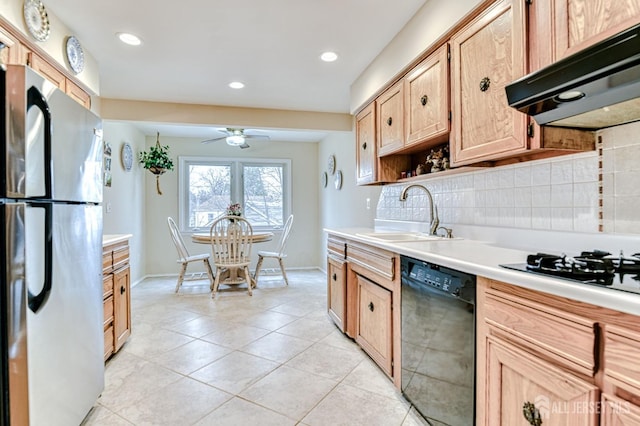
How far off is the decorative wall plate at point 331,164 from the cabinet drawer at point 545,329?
4.30 m

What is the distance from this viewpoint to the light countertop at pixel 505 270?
2.58ft

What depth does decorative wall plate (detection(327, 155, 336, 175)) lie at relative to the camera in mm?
5355

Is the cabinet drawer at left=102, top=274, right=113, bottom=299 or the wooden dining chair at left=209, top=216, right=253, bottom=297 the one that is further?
the wooden dining chair at left=209, top=216, right=253, bottom=297

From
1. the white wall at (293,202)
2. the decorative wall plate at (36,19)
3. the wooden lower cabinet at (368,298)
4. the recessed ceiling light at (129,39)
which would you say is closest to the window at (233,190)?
the white wall at (293,202)

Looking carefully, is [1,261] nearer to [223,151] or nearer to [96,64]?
[96,64]

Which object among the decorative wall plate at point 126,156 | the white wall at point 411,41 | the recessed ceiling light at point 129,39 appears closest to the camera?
the white wall at point 411,41

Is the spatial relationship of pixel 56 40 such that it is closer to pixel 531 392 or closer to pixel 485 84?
pixel 485 84

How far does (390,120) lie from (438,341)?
174 centimetres

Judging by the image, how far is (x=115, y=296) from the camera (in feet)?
8.04

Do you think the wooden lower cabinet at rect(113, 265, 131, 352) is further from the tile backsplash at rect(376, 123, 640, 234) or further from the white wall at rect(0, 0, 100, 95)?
the tile backsplash at rect(376, 123, 640, 234)

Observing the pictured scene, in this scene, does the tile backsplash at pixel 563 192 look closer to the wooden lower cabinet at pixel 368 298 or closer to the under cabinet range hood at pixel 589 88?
the under cabinet range hood at pixel 589 88

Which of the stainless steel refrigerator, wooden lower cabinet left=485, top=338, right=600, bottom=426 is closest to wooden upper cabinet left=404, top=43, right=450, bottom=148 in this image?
wooden lower cabinet left=485, top=338, right=600, bottom=426

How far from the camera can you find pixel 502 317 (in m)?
1.16

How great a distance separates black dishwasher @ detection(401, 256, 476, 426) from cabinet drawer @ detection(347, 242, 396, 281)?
0.14m
